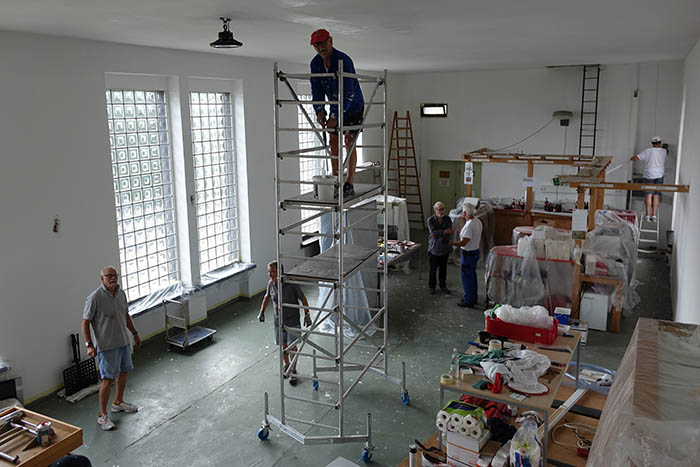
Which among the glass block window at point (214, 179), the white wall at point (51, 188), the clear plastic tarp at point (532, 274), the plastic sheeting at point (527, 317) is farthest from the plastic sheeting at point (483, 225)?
the white wall at point (51, 188)

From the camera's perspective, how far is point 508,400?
4.42 m

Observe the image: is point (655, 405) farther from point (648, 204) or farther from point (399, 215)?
point (648, 204)

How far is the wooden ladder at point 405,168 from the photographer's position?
575 inches

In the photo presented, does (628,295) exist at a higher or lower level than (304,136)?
lower

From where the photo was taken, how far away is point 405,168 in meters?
14.5

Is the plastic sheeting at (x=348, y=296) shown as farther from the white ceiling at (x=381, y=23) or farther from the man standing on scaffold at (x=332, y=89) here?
the man standing on scaffold at (x=332, y=89)

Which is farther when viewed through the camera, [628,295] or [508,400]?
[628,295]

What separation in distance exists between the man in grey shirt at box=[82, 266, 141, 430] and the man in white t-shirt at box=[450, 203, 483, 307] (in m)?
5.29

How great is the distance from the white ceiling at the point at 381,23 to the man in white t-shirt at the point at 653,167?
429cm

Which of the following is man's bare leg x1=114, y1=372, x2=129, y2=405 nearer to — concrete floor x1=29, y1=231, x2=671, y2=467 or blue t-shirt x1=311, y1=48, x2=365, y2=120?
concrete floor x1=29, y1=231, x2=671, y2=467

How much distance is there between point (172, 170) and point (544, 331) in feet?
18.6

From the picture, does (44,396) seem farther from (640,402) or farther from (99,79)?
(640,402)

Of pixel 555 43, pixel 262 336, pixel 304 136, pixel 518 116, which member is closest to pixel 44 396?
pixel 262 336

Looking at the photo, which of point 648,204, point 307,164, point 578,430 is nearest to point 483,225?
point 648,204
